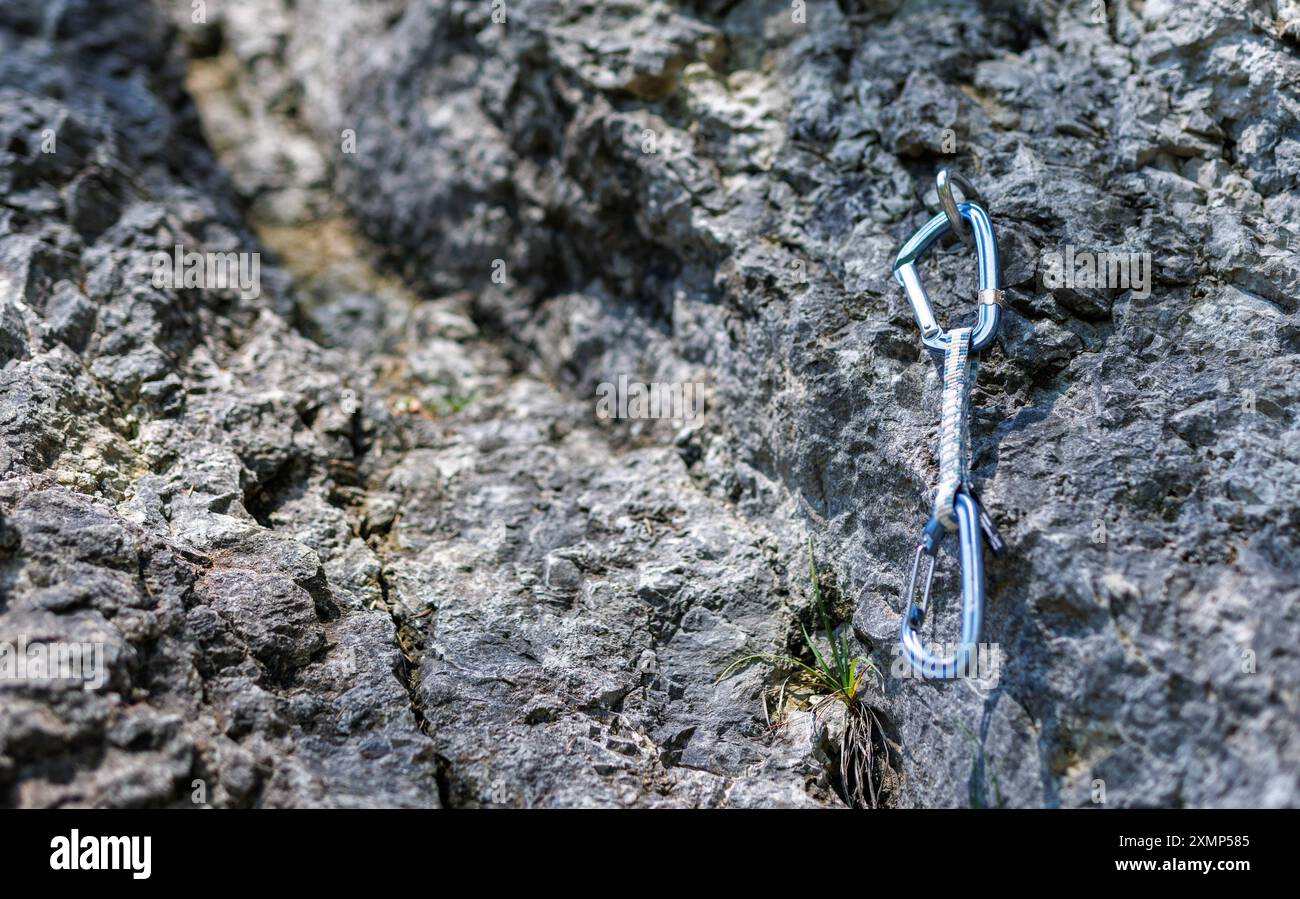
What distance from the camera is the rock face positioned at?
152 inches

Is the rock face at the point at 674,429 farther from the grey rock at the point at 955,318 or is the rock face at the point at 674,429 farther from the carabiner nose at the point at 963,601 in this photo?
the carabiner nose at the point at 963,601

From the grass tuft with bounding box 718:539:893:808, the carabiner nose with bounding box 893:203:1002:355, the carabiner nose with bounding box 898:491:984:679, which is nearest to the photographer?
the carabiner nose with bounding box 898:491:984:679

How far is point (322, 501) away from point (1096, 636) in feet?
13.2

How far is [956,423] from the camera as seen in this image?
4285 millimetres

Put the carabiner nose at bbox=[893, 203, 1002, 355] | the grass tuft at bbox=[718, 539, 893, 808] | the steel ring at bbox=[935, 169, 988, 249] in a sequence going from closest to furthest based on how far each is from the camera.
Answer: the grass tuft at bbox=[718, 539, 893, 808] → the carabiner nose at bbox=[893, 203, 1002, 355] → the steel ring at bbox=[935, 169, 988, 249]

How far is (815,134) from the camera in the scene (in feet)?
19.1

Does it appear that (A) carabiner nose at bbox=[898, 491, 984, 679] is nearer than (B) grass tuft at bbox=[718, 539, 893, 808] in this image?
Yes

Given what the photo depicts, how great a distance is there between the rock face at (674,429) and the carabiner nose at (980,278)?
0.20m

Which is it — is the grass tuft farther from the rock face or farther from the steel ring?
the steel ring

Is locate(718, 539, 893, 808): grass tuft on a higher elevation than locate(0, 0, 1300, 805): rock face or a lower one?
lower

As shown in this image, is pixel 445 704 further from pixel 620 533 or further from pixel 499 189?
pixel 499 189

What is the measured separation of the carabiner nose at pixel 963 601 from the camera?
3783 millimetres

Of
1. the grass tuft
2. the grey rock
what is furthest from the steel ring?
the grass tuft
